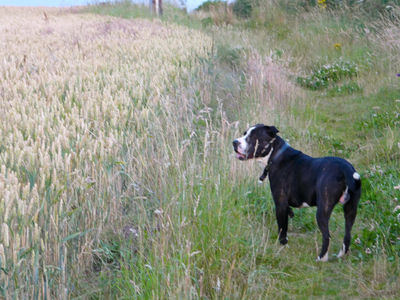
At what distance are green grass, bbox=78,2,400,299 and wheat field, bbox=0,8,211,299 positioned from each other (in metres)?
0.23

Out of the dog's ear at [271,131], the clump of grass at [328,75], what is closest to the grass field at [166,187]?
the dog's ear at [271,131]

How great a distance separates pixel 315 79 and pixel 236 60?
1847 millimetres

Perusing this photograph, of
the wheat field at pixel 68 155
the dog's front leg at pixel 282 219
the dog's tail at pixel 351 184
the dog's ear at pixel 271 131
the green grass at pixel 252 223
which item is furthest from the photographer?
the dog's ear at pixel 271 131

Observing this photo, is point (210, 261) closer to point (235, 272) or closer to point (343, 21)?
point (235, 272)

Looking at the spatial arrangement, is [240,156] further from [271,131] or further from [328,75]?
[328,75]

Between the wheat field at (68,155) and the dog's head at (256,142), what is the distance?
631 mm

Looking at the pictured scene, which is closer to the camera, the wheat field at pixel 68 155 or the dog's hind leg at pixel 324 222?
the wheat field at pixel 68 155

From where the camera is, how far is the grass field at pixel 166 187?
2.89 metres

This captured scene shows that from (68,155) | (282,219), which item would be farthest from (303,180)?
(68,155)

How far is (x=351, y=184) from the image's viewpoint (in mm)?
3533

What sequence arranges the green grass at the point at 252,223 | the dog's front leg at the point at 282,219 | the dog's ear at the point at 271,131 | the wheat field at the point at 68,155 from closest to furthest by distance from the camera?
the wheat field at the point at 68,155 < the green grass at the point at 252,223 < the dog's front leg at the point at 282,219 < the dog's ear at the point at 271,131

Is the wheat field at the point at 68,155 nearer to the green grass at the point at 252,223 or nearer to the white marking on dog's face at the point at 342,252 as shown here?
the green grass at the point at 252,223

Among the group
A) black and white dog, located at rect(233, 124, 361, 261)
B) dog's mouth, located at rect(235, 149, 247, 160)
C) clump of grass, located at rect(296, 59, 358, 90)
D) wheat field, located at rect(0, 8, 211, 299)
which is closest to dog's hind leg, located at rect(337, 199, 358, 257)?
black and white dog, located at rect(233, 124, 361, 261)

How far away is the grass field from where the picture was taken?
2895mm
